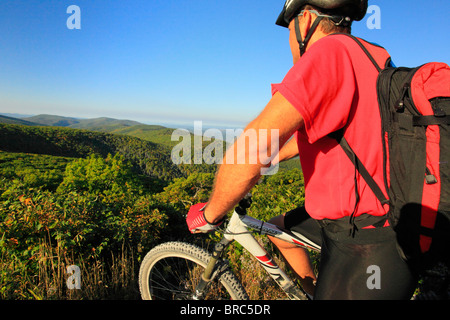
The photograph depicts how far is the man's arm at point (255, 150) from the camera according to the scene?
3.61 feet

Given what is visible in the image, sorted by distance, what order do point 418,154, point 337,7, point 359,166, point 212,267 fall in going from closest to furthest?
point 418,154
point 359,166
point 337,7
point 212,267

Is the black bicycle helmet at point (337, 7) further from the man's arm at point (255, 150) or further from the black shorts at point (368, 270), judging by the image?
the black shorts at point (368, 270)

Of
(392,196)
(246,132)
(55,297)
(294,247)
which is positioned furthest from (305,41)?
(55,297)

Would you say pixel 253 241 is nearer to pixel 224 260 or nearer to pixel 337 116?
pixel 224 260

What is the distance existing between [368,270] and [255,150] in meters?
0.91

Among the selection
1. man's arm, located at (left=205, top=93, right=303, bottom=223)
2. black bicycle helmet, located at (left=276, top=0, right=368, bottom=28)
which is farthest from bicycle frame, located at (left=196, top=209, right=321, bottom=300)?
black bicycle helmet, located at (left=276, top=0, right=368, bottom=28)

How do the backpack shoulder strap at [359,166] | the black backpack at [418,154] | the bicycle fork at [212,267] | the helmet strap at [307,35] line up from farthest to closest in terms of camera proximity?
1. the bicycle fork at [212,267]
2. the helmet strap at [307,35]
3. the backpack shoulder strap at [359,166]
4. the black backpack at [418,154]

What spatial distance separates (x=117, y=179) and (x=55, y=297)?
1086cm

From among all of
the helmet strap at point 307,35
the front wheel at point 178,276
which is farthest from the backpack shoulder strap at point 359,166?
the front wheel at point 178,276

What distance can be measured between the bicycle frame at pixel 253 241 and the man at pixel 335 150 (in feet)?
1.43

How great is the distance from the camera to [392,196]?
1198 millimetres

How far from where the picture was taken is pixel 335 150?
4.25 ft

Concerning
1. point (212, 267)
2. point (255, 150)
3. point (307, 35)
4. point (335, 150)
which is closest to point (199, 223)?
point (212, 267)
